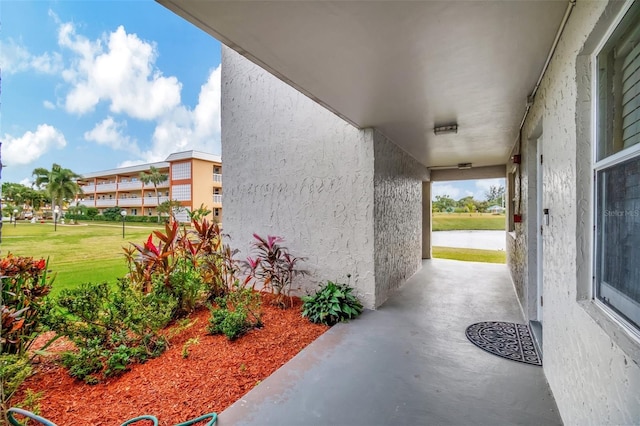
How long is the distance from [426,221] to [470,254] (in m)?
2.69

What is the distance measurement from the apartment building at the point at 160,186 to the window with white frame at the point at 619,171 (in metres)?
6.14

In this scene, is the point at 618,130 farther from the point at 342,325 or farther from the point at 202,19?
the point at 342,325

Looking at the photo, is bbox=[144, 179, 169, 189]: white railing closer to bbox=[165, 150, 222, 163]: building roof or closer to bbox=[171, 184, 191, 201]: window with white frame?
bbox=[171, 184, 191, 201]: window with white frame

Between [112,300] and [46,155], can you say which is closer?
[112,300]

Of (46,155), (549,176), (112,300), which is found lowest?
(112,300)

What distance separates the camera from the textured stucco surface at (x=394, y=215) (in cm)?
462

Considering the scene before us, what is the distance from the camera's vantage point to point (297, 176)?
16.7ft

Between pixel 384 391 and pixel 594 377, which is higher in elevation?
pixel 594 377

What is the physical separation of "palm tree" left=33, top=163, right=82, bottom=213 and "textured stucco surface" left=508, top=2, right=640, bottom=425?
Result: 21.3 feet

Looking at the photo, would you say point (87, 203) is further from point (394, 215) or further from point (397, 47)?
point (397, 47)

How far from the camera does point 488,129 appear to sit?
4.55 meters

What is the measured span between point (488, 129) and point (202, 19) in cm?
448

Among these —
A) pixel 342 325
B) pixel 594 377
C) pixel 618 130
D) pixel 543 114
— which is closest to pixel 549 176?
pixel 543 114

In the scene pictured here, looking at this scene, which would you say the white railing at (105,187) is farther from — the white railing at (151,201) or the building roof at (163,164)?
the white railing at (151,201)
